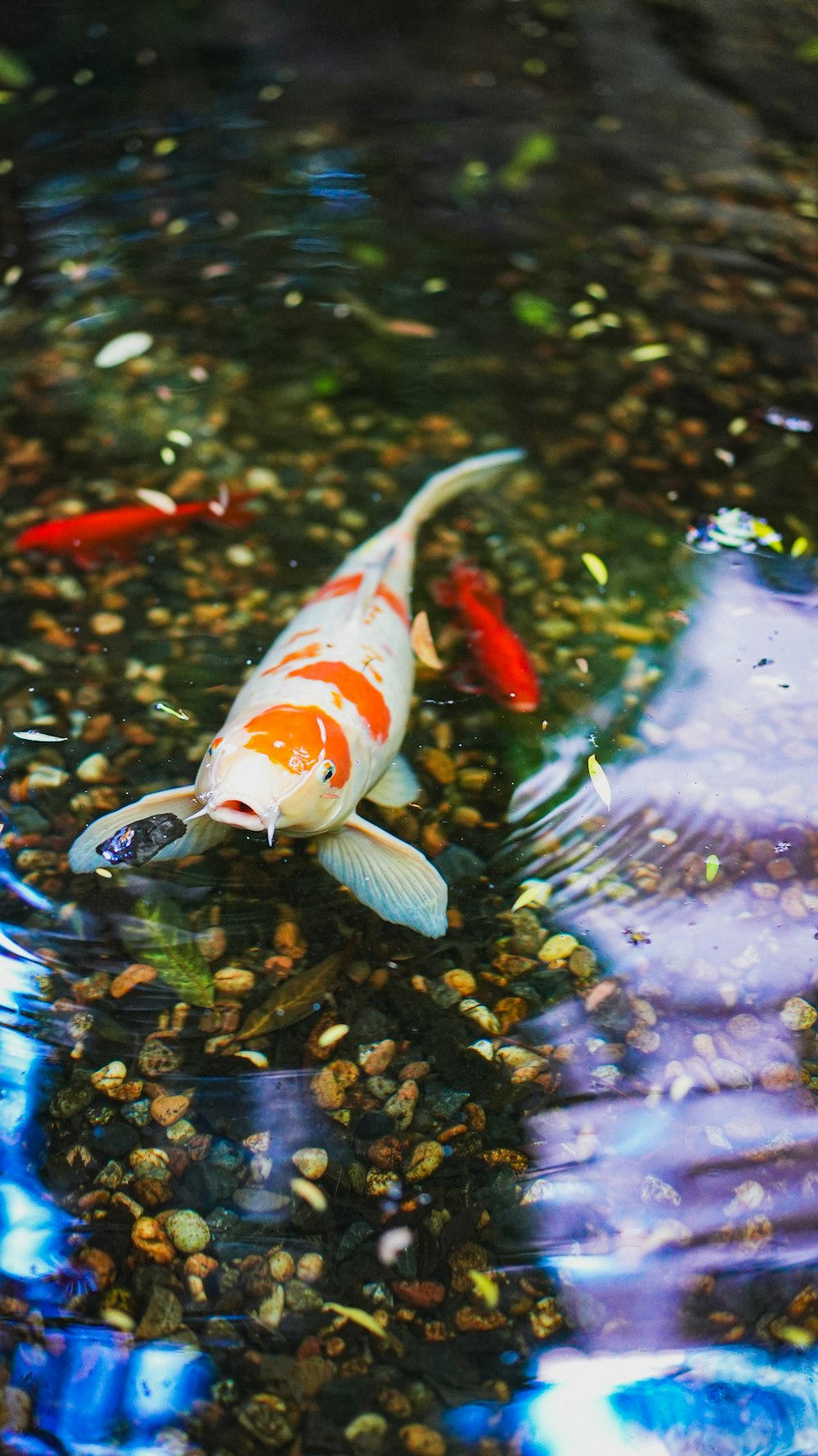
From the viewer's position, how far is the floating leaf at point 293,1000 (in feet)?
9.54

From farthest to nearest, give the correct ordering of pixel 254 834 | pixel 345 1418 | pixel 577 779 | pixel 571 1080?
pixel 577 779, pixel 254 834, pixel 571 1080, pixel 345 1418

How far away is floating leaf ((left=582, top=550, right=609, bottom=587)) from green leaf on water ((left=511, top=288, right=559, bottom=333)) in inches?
64.9

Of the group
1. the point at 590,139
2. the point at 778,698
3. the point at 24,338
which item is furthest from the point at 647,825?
the point at 590,139

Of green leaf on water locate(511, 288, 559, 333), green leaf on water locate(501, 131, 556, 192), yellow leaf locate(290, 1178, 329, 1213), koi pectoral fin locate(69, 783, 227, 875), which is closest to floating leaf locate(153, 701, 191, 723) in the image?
koi pectoral fin locate(69, 783, 227, 875)

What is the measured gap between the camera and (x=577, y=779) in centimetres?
351

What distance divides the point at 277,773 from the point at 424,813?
32.5 inches

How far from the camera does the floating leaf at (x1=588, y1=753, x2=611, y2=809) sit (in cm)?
347

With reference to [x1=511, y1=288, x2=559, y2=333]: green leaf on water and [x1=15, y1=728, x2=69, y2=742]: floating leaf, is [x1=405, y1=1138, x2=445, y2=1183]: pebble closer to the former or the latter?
[x1=15, y1=728, x2=69, y2=742]: floating leaf

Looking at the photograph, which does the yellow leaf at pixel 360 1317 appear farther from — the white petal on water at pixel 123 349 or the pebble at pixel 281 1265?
the white petal on water at pixel 123 349

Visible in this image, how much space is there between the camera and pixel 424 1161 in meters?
2.69

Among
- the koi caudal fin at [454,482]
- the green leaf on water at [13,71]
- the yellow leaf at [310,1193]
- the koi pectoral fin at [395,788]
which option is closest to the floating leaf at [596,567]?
the koi caudal fin at [454,482]

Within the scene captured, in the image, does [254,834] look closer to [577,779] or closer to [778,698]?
[577,779]

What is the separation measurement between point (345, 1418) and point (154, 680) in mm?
2306

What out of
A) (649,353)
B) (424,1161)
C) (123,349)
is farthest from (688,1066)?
(123,349)
